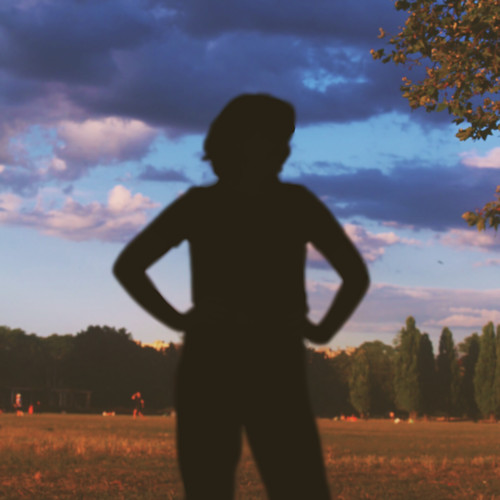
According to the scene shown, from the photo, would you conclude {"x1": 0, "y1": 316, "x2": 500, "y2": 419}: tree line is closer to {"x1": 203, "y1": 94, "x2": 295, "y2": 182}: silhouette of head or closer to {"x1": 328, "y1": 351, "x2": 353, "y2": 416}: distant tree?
{"x1": 328, "y1": 351, "x2": 353, "y2": 416}: distant tree

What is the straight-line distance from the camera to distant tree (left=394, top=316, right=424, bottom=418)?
11075 centimetres

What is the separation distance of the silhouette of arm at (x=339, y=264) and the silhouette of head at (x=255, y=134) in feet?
1.09

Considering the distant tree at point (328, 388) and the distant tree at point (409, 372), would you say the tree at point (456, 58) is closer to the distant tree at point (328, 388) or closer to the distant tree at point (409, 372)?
the distant tree at point (409, 372)

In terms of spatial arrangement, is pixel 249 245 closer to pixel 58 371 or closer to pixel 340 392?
pixel 58 371

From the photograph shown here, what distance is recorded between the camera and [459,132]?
15.9m

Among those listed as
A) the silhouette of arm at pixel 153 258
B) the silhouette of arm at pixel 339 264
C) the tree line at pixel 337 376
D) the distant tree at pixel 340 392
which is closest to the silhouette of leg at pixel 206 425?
the silhouette of arm at pixel 153 258

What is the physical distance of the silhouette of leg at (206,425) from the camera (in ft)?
12.6

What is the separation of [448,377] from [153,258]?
114 m

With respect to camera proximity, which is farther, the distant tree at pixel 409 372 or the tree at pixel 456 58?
the distant tree at pixel 409 372

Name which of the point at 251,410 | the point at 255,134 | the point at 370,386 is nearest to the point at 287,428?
the point at 251,410

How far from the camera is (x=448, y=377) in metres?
113

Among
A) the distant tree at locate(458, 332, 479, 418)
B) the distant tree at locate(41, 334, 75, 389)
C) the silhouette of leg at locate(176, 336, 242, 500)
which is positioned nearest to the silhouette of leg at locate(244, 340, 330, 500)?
the silhouette of leg at locate(176, 336, 242, 500)

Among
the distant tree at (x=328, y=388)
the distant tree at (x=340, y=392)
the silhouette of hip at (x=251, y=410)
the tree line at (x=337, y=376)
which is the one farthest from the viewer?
the distant tree at (x=340, y=392)

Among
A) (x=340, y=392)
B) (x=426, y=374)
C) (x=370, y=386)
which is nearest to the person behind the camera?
(x=426, y=374)
